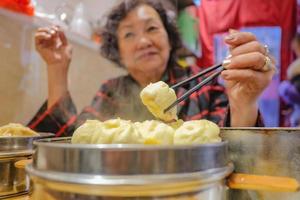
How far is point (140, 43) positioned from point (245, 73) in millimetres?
955

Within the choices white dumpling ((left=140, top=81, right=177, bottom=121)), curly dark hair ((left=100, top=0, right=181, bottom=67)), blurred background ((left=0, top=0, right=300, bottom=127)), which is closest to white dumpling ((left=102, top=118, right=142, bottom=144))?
white dumpling ((left=140, top=81, right=177, bottom=121))

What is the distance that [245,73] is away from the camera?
1.14 meters

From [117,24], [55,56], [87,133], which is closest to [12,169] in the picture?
[87,133]

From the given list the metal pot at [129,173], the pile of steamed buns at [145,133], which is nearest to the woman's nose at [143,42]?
the pile of steamed buns at [145,133]

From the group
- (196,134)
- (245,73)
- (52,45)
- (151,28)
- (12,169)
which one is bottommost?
(12,169)

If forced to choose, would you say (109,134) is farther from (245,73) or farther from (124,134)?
(245,73)

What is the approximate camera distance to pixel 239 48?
1.14 m

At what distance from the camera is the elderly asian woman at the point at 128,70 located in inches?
74.1

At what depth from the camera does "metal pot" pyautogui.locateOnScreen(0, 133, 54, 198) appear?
0.92 m

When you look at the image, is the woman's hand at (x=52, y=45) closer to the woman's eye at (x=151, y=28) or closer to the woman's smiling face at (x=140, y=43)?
the woman's smiling face at (x=140, y=43)

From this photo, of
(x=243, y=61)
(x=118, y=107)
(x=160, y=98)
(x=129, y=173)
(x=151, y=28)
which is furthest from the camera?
(x=151, y=28)

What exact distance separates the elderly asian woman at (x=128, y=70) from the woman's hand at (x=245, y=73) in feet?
1.45

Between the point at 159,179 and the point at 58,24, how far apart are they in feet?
5.39

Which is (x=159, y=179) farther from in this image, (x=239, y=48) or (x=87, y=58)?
(x=87, y=58)
